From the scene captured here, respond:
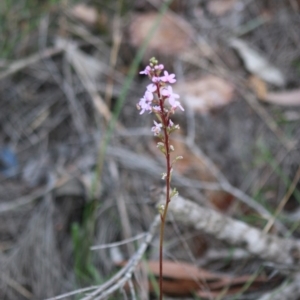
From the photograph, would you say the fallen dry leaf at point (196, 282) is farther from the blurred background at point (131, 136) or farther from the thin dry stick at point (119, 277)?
the thin dry stick at point (119, 277)

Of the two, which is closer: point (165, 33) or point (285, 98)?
point (285, 98)

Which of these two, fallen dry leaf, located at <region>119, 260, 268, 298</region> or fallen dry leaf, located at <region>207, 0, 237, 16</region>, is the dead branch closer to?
fallen dry leaf, located at <region>119, 260, 268, 298</region>

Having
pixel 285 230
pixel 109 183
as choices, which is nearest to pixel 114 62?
pixel 109 183

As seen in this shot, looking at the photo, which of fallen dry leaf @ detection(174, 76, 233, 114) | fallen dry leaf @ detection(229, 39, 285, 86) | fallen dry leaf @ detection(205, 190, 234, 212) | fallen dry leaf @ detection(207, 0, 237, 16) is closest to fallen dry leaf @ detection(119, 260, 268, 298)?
fallen dry leaf @ detection(205, 190, 234, 212)

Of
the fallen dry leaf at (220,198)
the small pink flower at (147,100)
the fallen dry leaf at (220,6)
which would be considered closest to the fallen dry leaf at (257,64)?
the fallen dry leaf at (220,6)

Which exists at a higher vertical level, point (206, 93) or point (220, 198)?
point (206, 93)

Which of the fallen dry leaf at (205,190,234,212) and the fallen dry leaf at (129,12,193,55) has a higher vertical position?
the fallen dry leaf at (129,12,193,55)

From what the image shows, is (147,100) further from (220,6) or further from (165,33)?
(220,6)

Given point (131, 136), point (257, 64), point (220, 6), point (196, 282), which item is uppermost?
point (220, 6)

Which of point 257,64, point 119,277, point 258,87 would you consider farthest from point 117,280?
point 257,64
